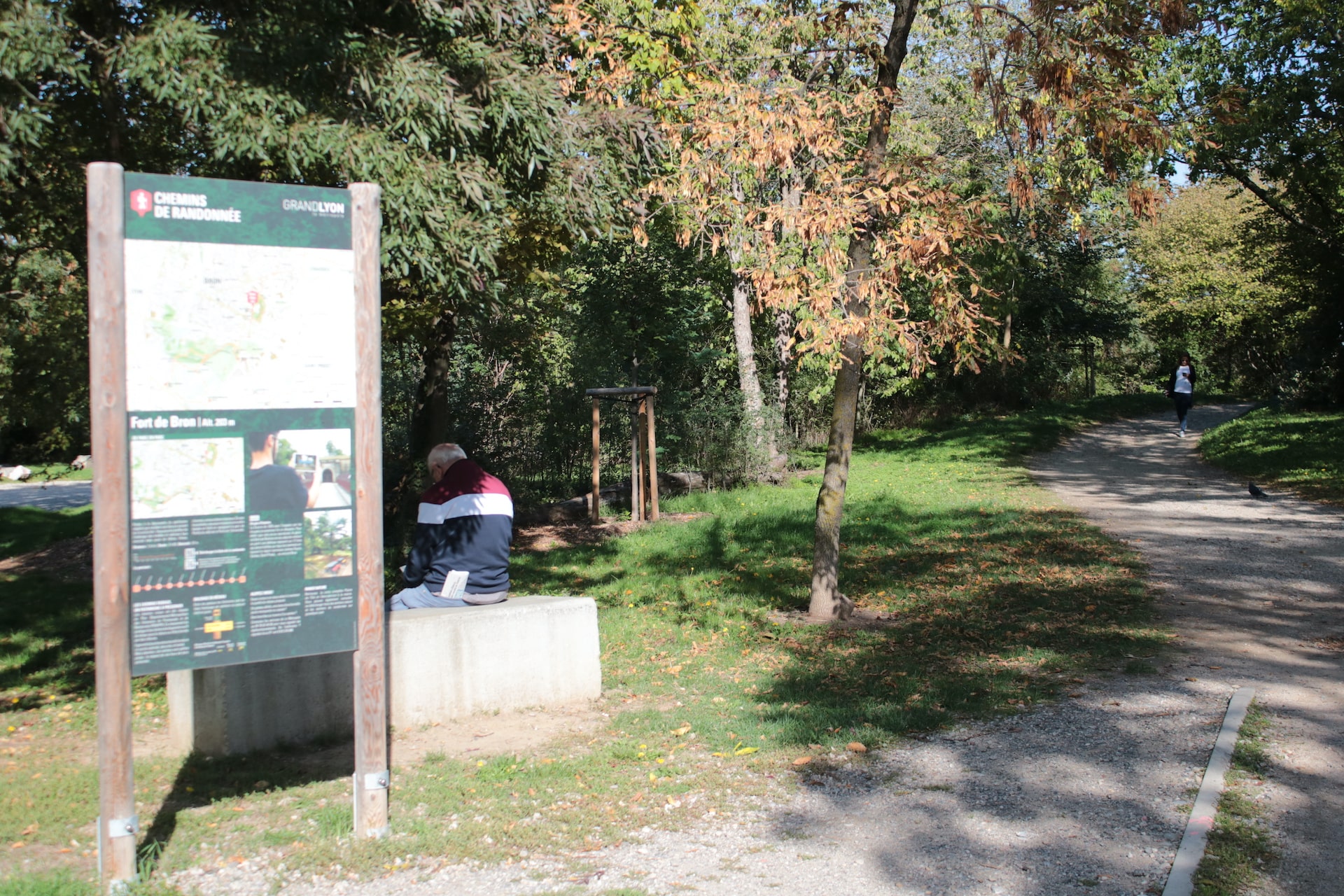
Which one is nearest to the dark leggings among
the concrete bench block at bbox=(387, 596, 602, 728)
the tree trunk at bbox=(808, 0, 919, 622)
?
the tree trunk at bbox=(808, 0, 919, 622)

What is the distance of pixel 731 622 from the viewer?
30.3 feet

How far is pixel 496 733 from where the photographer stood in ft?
20.9

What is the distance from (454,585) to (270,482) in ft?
8.41

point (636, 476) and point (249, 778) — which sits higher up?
point (636, 476)

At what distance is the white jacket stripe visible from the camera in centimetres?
685

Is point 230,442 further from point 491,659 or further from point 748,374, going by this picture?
point 748,374

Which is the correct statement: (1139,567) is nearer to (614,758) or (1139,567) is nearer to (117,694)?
(614,758)

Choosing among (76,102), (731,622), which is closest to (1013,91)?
(731,622)

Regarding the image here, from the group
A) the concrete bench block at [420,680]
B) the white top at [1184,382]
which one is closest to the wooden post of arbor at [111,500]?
the concrete bench block at [420,680]

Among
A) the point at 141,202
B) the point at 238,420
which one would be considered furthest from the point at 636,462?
the point at 141,202

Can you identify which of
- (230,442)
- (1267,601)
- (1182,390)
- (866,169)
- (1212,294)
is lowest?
(1267,601)

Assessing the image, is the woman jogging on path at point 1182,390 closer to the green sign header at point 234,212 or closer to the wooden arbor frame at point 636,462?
the wooden arbor frame at point 636,462

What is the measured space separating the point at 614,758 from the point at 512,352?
38.9 feet

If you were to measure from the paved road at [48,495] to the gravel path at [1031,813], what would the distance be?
1964cm
